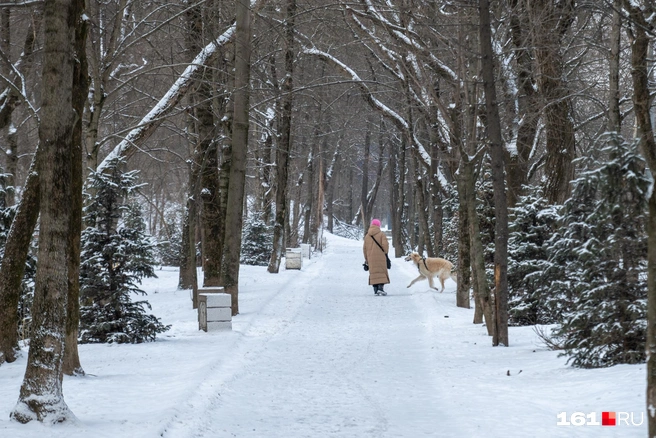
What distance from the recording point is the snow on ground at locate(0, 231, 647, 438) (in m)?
5.77

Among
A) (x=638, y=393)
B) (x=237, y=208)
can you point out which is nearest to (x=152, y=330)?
(x=237, y=208)

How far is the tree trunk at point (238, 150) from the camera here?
13.9 m

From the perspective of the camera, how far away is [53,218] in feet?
18.9

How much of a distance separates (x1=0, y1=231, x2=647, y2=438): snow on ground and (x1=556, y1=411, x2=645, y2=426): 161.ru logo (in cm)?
2

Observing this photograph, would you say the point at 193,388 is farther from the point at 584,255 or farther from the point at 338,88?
the point at 338,88

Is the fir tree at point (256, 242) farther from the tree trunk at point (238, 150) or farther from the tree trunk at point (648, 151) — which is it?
the tree trunk at point (648, 151)

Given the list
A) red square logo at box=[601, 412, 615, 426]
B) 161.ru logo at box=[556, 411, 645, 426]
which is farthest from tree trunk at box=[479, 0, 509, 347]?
red square logo at box=[601, 412, 615, 426]

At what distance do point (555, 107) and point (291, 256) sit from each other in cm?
1476

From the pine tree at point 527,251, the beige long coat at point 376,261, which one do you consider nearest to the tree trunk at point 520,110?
the pine tree at point 527,251

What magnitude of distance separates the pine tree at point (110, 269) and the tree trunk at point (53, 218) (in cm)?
500

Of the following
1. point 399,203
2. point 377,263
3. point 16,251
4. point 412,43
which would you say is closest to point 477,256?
point 412,43

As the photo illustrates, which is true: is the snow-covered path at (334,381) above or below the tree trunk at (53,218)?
below

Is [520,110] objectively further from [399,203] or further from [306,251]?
[399,203]

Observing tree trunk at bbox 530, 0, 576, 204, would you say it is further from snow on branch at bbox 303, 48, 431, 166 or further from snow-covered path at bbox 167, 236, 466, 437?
snow on branch at bbox 303, 48, 431, 166
